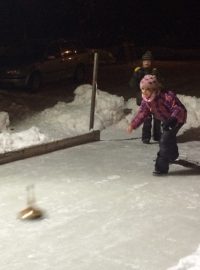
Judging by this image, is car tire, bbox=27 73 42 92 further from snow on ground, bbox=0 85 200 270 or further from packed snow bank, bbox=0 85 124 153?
snow on ground, bbox=0 85 200 270

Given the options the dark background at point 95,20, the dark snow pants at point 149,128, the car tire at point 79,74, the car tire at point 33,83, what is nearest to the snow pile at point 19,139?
the dark snow pants at point 149,128

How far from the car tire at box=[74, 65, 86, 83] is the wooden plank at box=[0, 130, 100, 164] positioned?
9.90 meters

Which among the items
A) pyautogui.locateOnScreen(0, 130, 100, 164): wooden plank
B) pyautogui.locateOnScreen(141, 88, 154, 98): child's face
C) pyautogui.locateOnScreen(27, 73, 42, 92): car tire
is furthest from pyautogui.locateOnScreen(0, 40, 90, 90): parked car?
pyautogui.locateOnScreen(141, 88, 154, 98): child's face

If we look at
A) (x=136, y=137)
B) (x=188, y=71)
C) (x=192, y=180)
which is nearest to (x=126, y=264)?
(x=192, y=180)

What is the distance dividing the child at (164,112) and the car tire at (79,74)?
1202 centimetres

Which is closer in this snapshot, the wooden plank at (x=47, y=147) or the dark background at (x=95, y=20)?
the wooden plank at (x=47, y=147)

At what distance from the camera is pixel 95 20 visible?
33844mm

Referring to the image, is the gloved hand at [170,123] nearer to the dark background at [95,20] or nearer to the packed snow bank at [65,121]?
the packed snow bank at [65,121]

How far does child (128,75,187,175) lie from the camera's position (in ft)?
24.7

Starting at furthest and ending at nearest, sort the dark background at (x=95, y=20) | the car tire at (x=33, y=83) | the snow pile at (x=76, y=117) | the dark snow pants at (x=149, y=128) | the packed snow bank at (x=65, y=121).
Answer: the dark background at (x=95, y=20), the car tire at (x=33, y=83), the snow pile at (x=76, y=117), the dark snow pants at (x=149, y=128), the packed snow bank at (x=65, y=121)

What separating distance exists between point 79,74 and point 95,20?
48.2 ft

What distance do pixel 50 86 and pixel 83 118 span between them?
755 cm

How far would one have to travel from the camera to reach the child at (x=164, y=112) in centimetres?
754

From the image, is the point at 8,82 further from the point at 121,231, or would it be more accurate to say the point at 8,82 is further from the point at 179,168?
the point at 121,231
